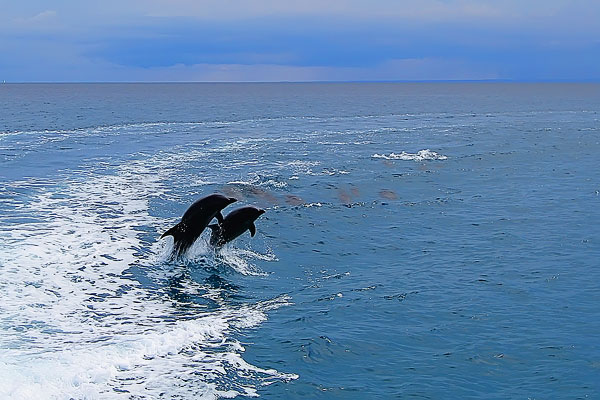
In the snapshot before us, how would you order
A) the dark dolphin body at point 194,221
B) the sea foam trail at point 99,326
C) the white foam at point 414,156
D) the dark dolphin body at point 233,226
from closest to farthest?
the sea foam trail at point 99,326, the dark dolphin body at point 194,221, the dark dolphin body at point 233,226, the white foam at point 414,156

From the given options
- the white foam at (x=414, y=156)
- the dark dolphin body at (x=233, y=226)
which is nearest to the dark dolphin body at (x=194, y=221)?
the dark dolphin body at (x=233, y=226)

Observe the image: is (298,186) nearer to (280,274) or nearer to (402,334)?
(280,274)

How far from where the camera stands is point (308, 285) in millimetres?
20625

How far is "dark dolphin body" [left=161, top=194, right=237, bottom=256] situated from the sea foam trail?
3.51 feet

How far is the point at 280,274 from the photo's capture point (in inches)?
856

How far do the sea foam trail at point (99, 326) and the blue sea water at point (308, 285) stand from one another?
59 millimetres

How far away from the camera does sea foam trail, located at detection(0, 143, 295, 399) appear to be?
44.9 feet

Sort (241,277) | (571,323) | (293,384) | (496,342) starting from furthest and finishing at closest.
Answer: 1. (241,277)
2. (571,323)
3. (496,342)
4. (293,384)

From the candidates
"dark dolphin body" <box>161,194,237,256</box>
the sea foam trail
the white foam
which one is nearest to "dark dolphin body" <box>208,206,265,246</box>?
"dark dolphin body" <box>161,194,237,256</box>

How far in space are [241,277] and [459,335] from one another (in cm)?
751

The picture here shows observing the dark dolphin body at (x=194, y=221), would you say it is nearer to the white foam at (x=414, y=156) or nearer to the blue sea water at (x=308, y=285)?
the blue sea water at (x=308, y=285)

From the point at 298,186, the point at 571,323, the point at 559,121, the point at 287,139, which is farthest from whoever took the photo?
the point at 559,121

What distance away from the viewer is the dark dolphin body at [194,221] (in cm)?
2333

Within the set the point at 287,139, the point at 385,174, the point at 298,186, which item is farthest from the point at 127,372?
the point at 287,139
